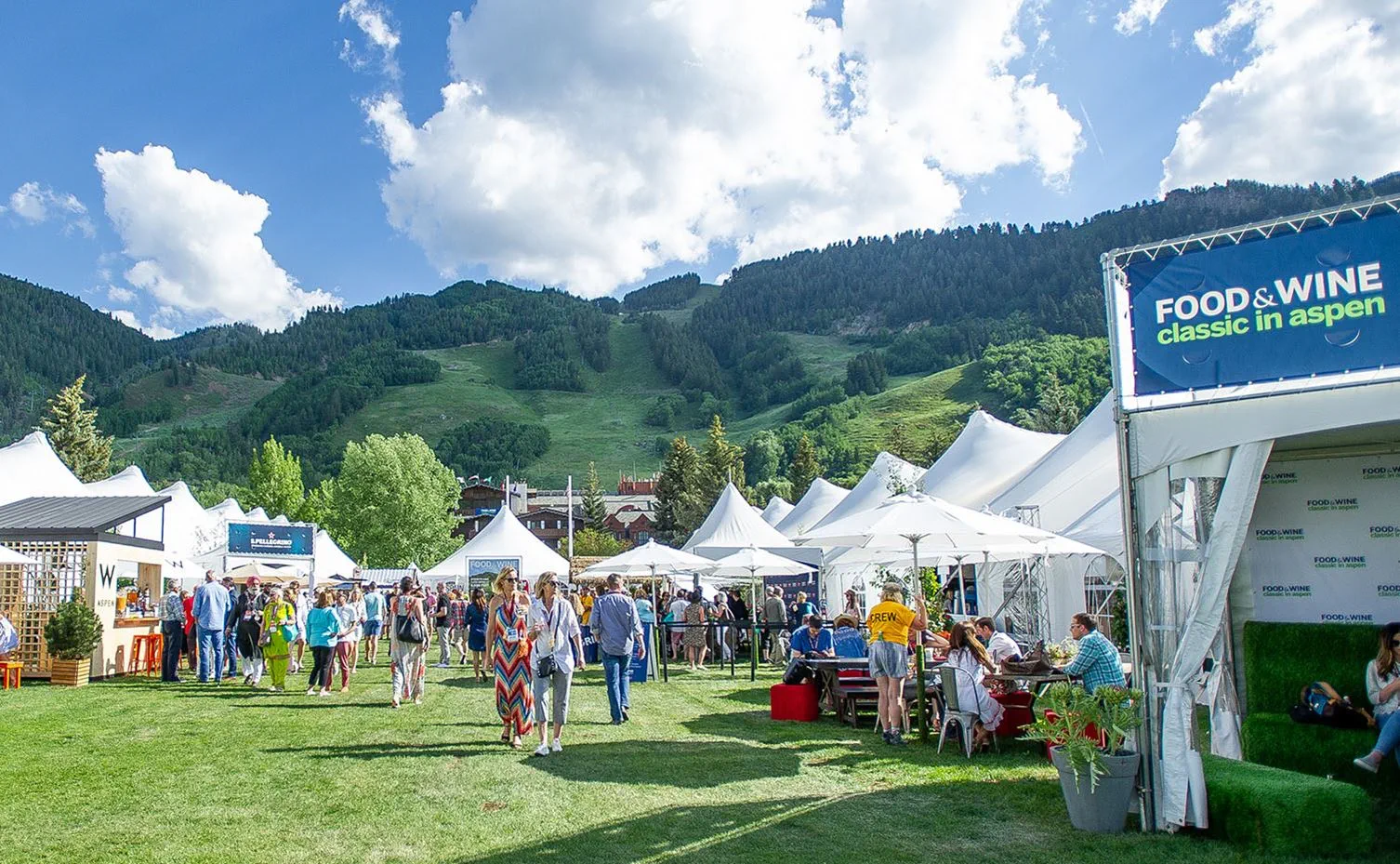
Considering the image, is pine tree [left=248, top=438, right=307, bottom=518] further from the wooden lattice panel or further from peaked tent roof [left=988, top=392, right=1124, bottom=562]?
peaked tent roof [left=988, top=392, right=1124, bottom=562]

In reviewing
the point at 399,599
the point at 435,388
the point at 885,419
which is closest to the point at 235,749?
the point at 399,599

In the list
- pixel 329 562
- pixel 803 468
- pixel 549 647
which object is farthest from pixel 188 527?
pixel 803 468

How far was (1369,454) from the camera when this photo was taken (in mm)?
7258

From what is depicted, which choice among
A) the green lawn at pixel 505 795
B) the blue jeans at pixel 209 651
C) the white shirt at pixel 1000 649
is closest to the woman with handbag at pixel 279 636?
the blue jeans at pixel 209 651

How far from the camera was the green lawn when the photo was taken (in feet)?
18.6

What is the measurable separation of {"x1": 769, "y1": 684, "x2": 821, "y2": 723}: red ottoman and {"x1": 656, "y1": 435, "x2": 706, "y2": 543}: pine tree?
60835mm

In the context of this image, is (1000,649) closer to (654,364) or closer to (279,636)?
(279,636)

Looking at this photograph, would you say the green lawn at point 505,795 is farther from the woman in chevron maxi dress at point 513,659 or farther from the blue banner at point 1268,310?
the blue banner at point 1268,310

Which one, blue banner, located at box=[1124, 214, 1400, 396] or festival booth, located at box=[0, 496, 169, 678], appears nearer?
blue banner, located at box=[1124, 214, 1400, 396]

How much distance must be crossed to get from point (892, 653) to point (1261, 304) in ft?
15.7

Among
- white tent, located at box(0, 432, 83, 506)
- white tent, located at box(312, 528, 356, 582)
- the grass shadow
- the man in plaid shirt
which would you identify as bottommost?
the grass shadow

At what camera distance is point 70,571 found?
16.0 metres

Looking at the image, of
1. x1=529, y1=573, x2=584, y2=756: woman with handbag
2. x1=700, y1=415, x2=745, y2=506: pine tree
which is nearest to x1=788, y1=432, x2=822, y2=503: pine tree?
x1=700, y1=415, x2=745, y2=506: pine tree

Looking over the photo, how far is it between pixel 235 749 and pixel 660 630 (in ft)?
30.9
